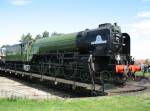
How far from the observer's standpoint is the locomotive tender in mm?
19203

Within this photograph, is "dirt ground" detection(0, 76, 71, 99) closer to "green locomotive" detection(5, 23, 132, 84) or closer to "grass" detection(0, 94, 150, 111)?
"green locomotive" detection(5, 23, 132, 84)

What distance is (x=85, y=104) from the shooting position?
41.4 feet

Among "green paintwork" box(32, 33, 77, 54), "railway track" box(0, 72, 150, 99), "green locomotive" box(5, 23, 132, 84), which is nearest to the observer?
"railway track" box(0, 72, 150, 99)

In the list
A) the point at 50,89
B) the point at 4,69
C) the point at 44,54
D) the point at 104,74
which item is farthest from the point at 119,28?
the point at 4,69

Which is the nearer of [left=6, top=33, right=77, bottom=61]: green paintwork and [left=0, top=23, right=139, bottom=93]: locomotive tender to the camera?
[left=0, top=23, right=139, bottom=93]: locomotive tender

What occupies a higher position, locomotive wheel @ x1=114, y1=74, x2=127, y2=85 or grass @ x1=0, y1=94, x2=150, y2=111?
locomotive wheel @ x1=114, y1=74, x2=127, y2=85

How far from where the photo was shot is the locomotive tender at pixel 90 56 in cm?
1920

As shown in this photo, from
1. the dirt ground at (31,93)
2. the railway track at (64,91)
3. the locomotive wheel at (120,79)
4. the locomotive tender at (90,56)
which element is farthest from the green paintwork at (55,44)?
the locomotive wheel at (120,79)

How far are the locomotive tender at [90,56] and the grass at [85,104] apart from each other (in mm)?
3525

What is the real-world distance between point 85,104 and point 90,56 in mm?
7160

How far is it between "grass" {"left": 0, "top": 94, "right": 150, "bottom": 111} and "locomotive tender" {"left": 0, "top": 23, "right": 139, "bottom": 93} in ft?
11.6

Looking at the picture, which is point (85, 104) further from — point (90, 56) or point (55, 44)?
point (55, 44)

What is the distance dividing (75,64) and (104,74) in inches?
107

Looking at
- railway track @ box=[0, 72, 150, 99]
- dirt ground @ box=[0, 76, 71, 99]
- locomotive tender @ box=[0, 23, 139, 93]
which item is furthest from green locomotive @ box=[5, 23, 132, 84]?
dirt ground @ box=[0, 76, 71, 99]
